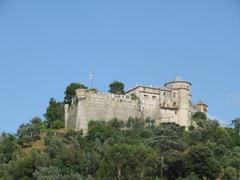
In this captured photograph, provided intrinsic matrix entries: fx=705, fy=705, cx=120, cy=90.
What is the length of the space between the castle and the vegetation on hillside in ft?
3.88

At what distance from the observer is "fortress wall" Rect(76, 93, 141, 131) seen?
203ft

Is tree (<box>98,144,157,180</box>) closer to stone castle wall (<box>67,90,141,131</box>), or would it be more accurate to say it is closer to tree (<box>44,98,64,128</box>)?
stone castle wall (<box>67,90,141,131</box>)

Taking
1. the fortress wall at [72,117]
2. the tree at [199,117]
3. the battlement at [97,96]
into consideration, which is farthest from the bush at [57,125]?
the tree at [199,117]

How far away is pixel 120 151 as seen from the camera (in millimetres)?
44000

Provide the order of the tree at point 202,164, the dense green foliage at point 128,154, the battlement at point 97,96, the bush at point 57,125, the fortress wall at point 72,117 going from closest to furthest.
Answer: the dense green foliage at point 128,154 < the tree at point 202,164 < the battlement at point 97,96 < the fortress wall at point 72,117 < the bush at point 57,125

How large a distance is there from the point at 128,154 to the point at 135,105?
20712 millimetres

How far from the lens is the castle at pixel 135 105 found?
62.3 meters

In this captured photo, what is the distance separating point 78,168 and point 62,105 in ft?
65.7

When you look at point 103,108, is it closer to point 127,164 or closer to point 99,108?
point 99,108

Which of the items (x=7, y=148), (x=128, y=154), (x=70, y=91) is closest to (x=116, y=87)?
(x=70, y=91)

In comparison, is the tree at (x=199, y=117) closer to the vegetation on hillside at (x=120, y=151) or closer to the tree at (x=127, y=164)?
the vegetation on hillside at (x=120, y=151)

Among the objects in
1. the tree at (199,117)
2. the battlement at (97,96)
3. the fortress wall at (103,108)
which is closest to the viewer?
the fortress wall at (103,108)

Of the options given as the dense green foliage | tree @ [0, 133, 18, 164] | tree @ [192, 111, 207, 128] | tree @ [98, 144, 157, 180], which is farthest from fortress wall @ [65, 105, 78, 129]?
tree @ [98, 144, 157, 180]

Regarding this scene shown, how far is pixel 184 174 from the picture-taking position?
150 feet
